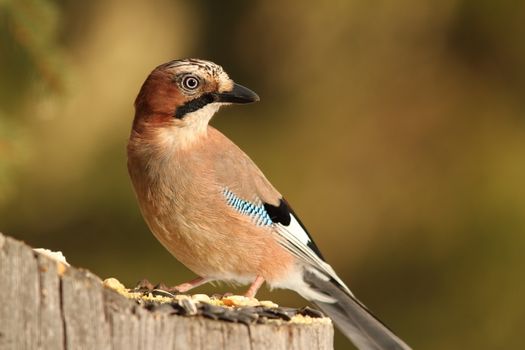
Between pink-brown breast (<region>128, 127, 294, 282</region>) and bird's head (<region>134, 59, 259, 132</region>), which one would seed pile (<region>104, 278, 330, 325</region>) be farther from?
bird's head (<region>134, 59, 259, 132</region>)

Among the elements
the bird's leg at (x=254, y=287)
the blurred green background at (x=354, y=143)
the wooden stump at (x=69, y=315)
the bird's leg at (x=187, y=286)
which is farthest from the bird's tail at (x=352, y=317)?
the blurred green background at (x=354, y=143)

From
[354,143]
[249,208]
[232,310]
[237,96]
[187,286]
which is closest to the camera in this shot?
[232,310]

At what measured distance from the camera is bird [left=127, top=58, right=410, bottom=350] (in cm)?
420

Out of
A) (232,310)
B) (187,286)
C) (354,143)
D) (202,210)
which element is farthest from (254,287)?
(354,143)

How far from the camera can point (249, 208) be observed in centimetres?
443

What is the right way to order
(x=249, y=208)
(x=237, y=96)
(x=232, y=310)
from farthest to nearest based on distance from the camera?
(x=249, y=208), (x=237, y=96), (x=232, y=310)

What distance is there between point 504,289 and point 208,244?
2.97 metres

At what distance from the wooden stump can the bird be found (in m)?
1.63

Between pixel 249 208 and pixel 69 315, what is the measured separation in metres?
2.08

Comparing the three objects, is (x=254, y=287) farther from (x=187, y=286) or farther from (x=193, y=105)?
(x=193, y=105)

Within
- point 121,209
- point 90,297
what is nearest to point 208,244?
point 90,297

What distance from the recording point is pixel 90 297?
2420 mm

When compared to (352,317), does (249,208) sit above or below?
above

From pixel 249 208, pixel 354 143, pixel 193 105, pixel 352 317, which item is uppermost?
pixel 193 105
